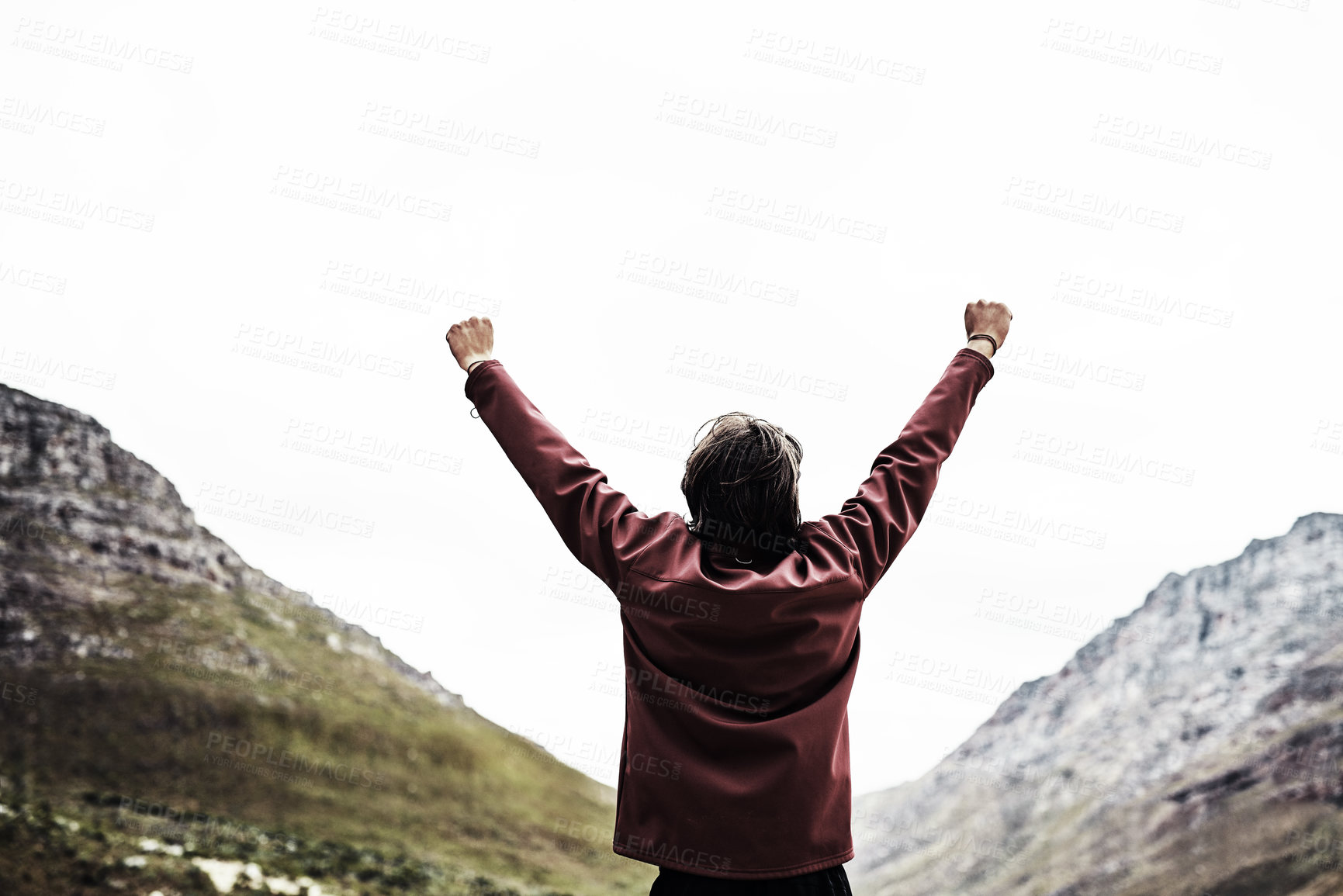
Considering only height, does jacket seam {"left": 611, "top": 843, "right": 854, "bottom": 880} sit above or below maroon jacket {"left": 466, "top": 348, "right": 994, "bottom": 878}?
below

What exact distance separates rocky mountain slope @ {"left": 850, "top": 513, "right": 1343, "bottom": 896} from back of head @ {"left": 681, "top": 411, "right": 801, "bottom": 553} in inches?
631

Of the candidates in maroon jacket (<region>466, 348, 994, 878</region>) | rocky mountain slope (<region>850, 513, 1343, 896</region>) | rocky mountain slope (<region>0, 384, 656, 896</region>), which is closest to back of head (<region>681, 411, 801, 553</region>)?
maroon jacket (<region>466, 348, 994, 878</region>)

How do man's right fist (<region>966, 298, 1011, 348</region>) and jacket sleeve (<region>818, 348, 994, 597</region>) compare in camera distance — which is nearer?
jacket sleeve (<region>818, 348, 994, 597</region>)

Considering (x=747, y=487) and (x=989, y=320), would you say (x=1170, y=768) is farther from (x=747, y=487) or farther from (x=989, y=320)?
(x=747, y=487)

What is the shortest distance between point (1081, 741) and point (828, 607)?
29.0 meters

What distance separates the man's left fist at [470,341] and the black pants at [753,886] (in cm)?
109

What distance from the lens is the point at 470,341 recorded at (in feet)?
6.97

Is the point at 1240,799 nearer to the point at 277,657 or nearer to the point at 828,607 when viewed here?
the point at 277,657

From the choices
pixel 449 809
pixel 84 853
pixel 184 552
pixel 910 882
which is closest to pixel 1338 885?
pixel 910 882

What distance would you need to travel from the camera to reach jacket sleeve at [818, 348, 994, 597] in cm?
189

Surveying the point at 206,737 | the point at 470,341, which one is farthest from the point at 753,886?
the point at 206,737

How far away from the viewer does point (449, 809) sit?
50.2 feet

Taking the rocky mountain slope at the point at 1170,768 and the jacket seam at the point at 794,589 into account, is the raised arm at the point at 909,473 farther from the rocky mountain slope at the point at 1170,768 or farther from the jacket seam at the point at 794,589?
the rocky mountain slope at the point at 1170,768

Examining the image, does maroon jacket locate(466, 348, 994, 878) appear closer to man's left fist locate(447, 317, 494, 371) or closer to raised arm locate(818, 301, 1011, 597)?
raised arm locate(818, 301, 1011, 597)
